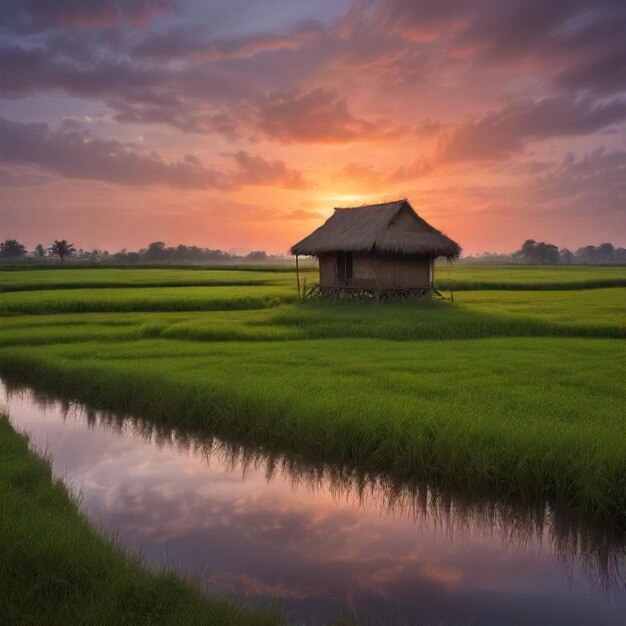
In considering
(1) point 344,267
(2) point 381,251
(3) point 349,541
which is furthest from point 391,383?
(1) point 344,267

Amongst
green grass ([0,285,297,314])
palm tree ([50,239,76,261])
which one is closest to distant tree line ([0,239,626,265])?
palm tree ([50,239,76,261])

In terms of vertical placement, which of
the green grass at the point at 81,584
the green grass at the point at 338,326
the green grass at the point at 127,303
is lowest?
the green grass at the point at 81,584

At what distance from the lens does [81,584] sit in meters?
4.50

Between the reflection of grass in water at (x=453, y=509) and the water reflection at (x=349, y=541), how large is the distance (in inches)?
0.6

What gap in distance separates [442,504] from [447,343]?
30.6ft

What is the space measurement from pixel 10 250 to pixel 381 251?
429 ft

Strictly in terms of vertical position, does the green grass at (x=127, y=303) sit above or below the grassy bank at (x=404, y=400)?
above

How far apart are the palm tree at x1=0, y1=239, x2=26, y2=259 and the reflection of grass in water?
140443 millimetres

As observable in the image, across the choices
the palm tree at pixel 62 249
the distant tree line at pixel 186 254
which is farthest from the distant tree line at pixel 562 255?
the palm tree at pixel 62 249

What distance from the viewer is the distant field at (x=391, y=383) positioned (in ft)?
22.9

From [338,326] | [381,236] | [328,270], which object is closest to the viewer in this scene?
[338,326]

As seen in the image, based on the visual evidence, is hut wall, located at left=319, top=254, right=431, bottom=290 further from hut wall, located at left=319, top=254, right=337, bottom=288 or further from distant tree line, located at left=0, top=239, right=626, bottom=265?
distant tree line, located at left=0, top=239, right=626, bottom=265

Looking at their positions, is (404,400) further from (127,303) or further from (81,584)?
(127,303)

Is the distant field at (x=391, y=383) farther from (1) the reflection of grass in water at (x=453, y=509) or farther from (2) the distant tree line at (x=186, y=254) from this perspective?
(2) the distant tree line at (x=186, y=254)
